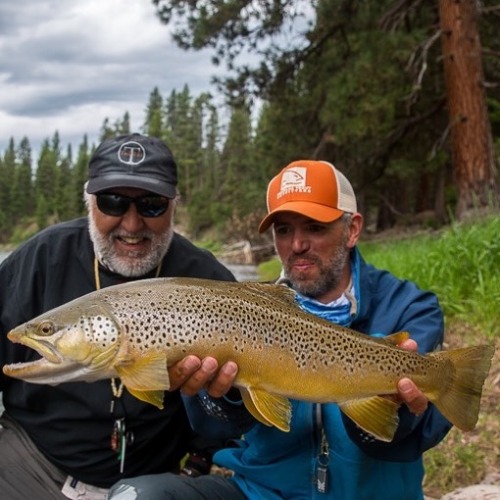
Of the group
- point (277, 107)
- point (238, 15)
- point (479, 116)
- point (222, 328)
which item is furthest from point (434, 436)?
point (277, 107)

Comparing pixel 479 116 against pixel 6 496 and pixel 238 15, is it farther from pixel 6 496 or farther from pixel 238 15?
pixel 6 496

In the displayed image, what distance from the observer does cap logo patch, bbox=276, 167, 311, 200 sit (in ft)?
11.2

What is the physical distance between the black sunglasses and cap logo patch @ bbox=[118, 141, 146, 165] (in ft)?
0.65

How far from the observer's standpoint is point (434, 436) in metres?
2.79

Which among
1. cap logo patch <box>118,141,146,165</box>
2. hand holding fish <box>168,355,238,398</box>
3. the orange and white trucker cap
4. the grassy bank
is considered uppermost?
cap logo patch <box>118,141,146,165</box>

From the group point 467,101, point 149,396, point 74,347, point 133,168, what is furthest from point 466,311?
point 467,101

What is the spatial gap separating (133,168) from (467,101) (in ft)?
31.2

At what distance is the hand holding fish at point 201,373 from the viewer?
2555 millimetres

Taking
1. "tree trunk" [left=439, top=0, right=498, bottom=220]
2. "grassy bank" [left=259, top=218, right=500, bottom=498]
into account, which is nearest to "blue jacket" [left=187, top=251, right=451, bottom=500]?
"grassy bank" [left=259, top=218, right=500, bottom=498]

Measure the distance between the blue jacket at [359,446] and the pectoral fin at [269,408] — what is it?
12.0 inches

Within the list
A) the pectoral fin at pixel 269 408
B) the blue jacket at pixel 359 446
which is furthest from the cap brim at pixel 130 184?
the pectoral fin at pixel 269 408

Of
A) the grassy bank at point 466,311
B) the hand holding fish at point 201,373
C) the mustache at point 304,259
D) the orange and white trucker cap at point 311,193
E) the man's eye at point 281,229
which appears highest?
the orange and white trucker cap at point 311,193

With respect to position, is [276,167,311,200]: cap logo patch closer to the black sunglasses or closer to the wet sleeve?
the black sunglasses

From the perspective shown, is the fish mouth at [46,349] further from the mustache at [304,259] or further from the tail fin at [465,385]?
the tail fin at [465,385]
